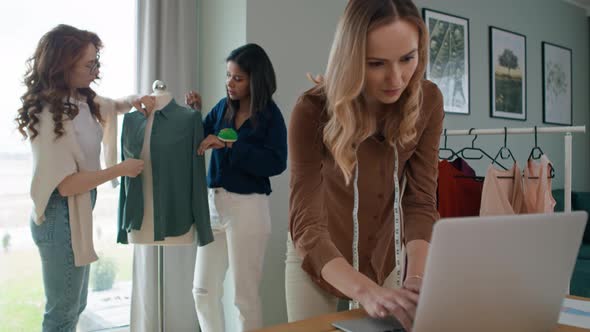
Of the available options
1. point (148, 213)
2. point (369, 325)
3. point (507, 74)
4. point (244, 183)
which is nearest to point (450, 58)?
point (507, 74)

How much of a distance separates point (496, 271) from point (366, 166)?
21.7 inches

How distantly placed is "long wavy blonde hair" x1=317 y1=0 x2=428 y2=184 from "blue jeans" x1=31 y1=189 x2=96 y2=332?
4.02ft

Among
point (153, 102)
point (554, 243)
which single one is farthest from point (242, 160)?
point (554, 243)

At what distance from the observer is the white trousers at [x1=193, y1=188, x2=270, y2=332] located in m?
2.36

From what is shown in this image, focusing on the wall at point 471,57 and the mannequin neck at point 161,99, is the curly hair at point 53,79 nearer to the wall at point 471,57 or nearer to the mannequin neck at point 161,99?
the mannequin neck at point 161,99

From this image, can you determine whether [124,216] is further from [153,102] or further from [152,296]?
[152,296]

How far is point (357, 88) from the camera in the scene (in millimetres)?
1087

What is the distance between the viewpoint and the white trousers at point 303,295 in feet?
4.18

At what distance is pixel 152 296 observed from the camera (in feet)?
9.26

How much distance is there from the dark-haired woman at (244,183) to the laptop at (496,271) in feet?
5.25

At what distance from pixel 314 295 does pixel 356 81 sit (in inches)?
20.9

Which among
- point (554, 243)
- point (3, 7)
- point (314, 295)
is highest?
point (3, 7)

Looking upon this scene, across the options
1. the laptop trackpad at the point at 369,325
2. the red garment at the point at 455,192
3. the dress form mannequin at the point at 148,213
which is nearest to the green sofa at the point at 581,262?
the red garment at the point at 455,192

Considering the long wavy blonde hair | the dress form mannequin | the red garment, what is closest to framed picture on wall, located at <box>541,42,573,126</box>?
the red garment
